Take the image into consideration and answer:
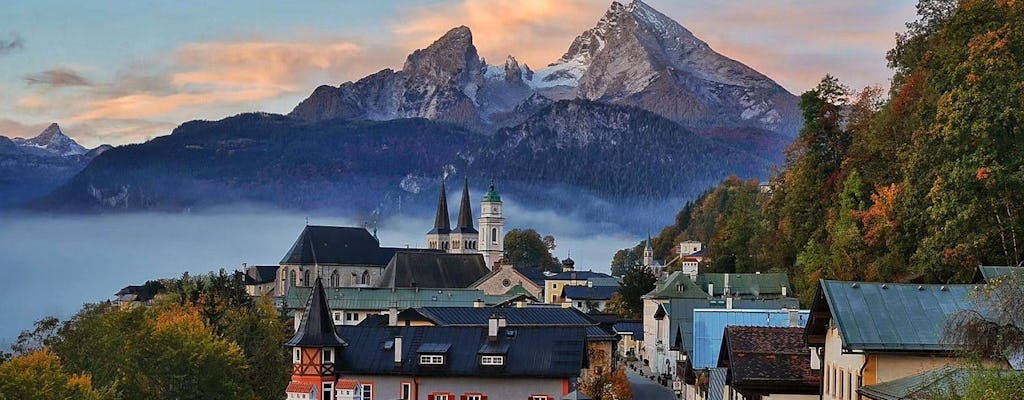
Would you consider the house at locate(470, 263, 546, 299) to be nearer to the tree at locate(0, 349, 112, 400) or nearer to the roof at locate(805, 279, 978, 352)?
the tree at locate(0, 349, 112, 400)

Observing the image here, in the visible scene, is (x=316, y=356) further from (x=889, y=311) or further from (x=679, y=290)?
(x=679, y=290)

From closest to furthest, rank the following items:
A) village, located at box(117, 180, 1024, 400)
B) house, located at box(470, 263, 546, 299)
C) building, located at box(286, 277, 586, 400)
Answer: village, located at box(117, 180, 1024, 400) < building, located at box(286, 277, 586, 400) < house, located at box(470, 263, 546, 299)

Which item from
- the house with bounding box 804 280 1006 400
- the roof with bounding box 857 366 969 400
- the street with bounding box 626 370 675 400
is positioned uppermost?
the house with bounding box 804 280 1006 400

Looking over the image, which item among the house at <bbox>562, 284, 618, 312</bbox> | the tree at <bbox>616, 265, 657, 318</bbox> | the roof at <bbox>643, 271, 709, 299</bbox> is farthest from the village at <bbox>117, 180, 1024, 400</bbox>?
the house at <bbox>562, 284, 618, 312</bbox>

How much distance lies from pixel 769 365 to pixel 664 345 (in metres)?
67.7

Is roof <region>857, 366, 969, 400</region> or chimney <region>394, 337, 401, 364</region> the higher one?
roof <region>857, 366, 969, 400</region>

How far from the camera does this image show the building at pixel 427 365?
231ft

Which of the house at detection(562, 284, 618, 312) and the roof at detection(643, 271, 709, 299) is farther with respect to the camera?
the house at detection(562, 284, 618, 312)

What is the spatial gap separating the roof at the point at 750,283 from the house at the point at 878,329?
249 feet

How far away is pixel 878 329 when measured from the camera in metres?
33.8

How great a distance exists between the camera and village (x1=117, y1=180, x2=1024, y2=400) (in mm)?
33625

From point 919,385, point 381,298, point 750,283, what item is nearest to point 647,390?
point 750,283

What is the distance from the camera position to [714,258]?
6117 inches

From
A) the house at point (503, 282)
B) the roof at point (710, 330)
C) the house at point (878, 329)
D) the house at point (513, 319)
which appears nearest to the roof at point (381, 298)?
the house at point (503, 282)
